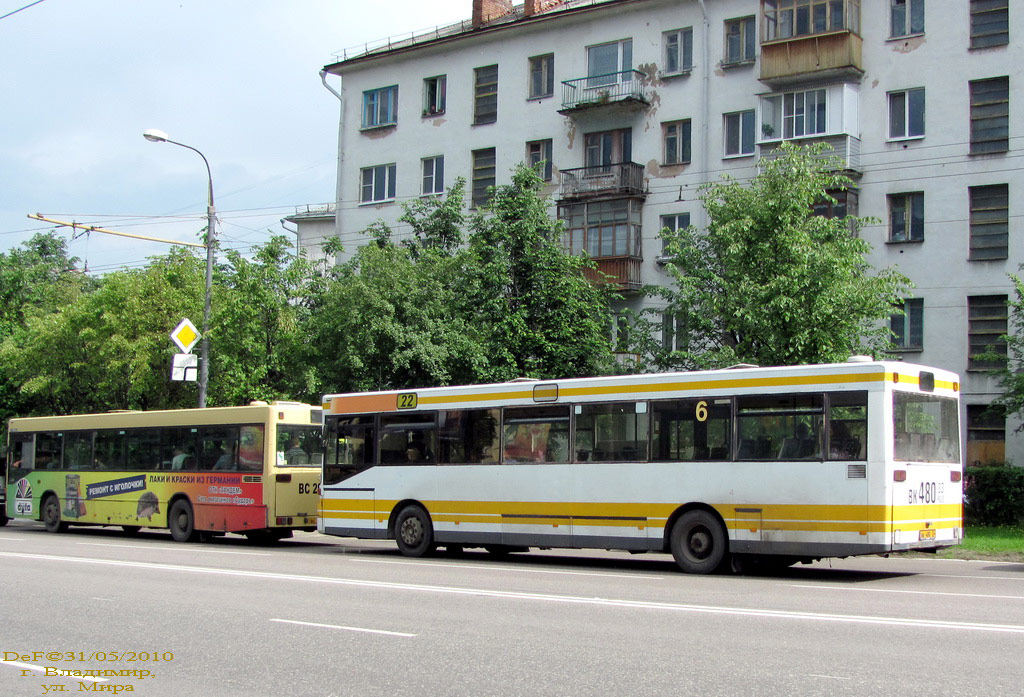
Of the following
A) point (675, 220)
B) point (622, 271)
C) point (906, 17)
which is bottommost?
point (622, 271)

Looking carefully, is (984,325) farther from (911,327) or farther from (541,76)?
(541,76)

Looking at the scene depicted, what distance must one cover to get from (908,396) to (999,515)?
13639 millimetres

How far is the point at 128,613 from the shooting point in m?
11.0

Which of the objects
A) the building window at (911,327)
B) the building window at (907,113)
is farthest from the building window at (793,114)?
the building window at (911,327)

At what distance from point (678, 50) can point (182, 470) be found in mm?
22171

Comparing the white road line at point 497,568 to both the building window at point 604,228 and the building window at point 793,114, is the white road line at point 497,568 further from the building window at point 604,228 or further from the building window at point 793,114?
the building window at point 793,114

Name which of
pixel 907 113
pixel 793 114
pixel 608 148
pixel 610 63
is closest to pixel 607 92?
pixel 610 63

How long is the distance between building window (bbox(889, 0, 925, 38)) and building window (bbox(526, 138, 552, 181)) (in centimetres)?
1207

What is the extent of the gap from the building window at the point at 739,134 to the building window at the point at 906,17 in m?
4.81

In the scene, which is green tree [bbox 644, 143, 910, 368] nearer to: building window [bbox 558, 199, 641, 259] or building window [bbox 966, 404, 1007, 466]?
building window [bbox 966, 404, 1007, 466]

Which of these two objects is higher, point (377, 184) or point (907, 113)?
point (377, 184)

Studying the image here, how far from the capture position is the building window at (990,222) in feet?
102

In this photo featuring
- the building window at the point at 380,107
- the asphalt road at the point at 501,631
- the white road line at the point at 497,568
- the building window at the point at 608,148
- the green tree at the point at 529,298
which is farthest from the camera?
the building window at the point at 380,107

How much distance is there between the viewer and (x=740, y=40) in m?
36.1
